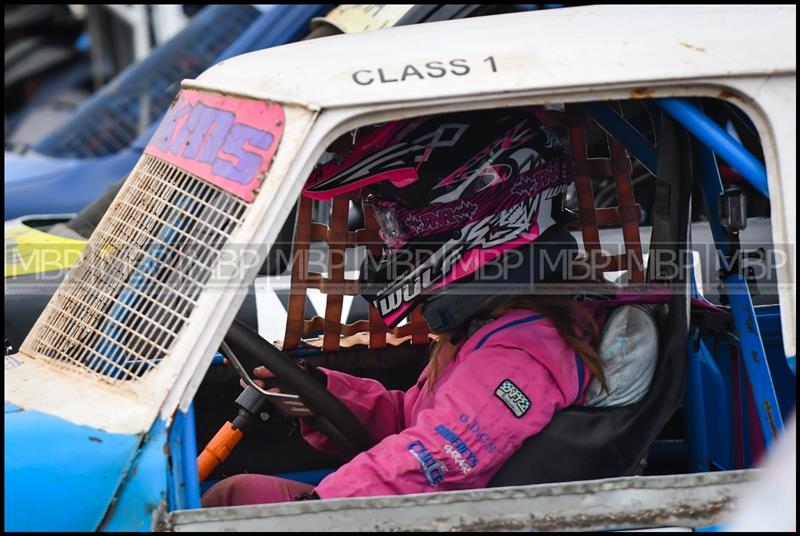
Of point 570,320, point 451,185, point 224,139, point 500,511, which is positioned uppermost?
point 224,139

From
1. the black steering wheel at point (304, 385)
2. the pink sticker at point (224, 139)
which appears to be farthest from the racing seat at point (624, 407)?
the pink sticker at point (224, 139)

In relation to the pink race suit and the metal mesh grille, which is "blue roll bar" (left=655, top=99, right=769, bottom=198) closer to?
the pink race suit

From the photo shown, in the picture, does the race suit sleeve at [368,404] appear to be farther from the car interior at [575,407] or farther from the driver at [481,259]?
the driver at [481,259]

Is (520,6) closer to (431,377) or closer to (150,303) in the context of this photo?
(431,377)

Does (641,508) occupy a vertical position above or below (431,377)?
below

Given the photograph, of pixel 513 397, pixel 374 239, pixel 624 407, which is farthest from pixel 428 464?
pixel 374 239

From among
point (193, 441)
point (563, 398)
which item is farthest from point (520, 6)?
point (193, 441)

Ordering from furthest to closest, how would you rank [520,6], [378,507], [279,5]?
[279,5], [520,6], [378,507]

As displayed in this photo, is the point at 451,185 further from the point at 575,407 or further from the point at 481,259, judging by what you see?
the point at 575,407

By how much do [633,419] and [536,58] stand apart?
29.0 inches

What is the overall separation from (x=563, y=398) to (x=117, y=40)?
10038mm

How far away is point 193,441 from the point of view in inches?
67.4

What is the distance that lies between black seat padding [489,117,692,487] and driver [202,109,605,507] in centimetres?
4

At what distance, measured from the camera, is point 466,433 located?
1838 millimetres
